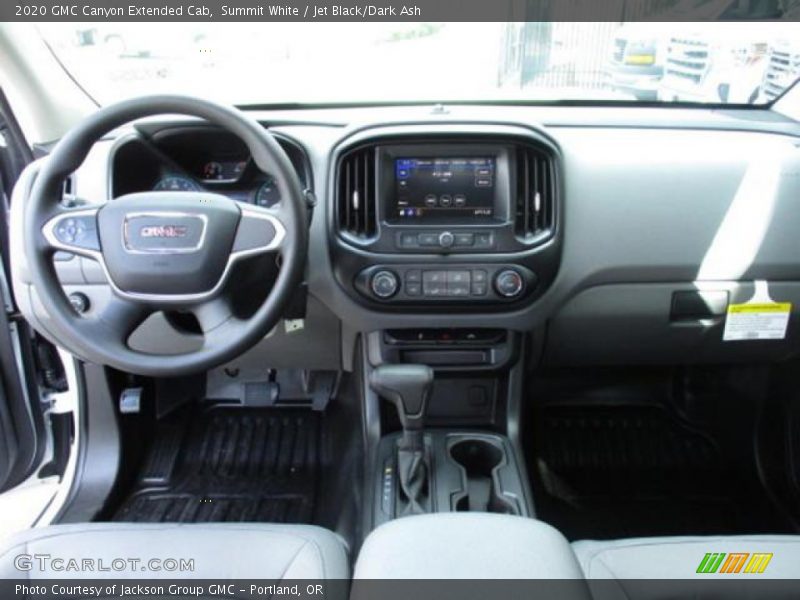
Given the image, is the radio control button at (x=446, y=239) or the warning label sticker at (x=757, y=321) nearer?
the radio control button at (x=446, y=239)

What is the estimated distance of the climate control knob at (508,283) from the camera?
157 cm

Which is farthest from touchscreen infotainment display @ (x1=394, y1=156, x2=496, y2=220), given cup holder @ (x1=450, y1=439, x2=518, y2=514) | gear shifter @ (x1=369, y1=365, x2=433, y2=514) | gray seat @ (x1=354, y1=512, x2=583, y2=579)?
gray seat @ (x1=354, y1=512, x2=583, y2=579)

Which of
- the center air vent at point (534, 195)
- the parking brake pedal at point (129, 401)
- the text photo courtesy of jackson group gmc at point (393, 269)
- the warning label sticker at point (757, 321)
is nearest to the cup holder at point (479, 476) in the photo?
the text photo courtesy of jackson group gmc at point (393, 269)

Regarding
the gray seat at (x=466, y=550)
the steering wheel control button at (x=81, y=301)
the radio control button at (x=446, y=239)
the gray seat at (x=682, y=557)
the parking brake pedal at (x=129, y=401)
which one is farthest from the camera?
the parking brake pedal at (x=129, y=401)

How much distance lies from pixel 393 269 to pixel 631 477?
116 cm

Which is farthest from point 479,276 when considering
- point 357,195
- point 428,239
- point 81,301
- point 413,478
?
point 81,301

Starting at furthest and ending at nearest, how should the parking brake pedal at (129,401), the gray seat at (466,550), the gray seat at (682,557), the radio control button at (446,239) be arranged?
the parking brake pedal at (129,401) < the radio control button at (446,239) < the gray seat at (682,557) < the gray seat at (466,550)

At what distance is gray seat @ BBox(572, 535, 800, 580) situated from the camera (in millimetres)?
1106

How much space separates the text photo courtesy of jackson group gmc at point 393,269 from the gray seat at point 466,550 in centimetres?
2

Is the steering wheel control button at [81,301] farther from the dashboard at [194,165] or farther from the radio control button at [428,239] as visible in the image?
the radio control button at [428,239]
